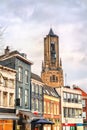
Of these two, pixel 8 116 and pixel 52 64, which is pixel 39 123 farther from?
pixel 52 64

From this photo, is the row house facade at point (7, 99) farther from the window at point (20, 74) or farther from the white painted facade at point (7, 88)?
the window at point (20, 74)

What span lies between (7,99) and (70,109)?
119 feet

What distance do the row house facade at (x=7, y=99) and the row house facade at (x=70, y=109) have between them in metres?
28.5

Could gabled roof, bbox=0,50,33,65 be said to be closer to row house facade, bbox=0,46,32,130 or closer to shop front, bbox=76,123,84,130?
row house facade, bbox=0,46,32,130

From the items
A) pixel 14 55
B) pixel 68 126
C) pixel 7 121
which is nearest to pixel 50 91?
pixel 68 126

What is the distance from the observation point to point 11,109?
53.1 meters

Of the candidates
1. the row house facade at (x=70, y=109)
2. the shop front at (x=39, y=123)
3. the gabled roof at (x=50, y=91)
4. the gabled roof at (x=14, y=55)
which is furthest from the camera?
the row house facade at (x=70, y=109)

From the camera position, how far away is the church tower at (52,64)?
552ft

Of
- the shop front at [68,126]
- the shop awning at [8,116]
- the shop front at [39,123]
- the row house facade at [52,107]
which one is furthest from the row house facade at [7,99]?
the shop front at [68,126]

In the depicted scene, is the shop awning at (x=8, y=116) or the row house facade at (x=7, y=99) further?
the row house facade at (x=7, y=99)

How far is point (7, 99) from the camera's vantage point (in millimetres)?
52531

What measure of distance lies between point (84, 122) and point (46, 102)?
1126 inches

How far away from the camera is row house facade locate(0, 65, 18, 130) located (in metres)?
50.5

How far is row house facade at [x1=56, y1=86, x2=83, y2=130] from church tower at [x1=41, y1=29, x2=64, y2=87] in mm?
70574
